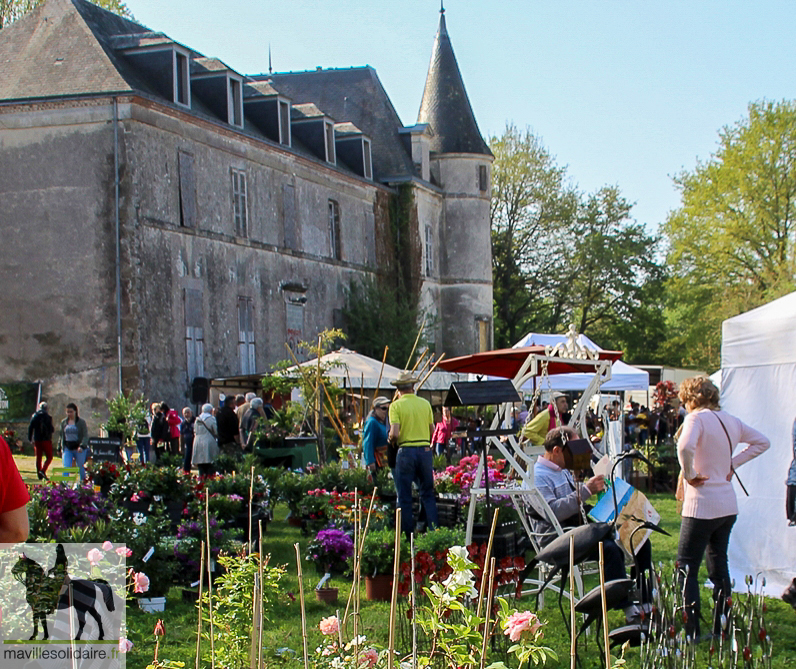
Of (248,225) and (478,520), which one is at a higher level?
(248,225)

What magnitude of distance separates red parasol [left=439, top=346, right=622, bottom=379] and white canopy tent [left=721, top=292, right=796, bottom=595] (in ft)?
4.93

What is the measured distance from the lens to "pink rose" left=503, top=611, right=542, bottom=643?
3016 millimetres

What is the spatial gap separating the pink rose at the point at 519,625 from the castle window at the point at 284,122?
84.7 feet

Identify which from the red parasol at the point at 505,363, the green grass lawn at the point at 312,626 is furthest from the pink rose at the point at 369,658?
the red parasol at the point at 505,363

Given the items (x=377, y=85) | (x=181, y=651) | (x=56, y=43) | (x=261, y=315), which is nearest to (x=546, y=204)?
(x=377, y=85)

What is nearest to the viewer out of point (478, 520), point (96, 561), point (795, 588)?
point (96, 561)

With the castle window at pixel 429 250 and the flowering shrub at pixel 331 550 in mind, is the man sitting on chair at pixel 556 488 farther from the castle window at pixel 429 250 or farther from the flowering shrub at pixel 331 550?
the castle window at pixel 429 250

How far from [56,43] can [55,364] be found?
7.48m

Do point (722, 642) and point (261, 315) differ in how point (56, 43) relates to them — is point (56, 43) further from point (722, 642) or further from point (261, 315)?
point (722, 642)

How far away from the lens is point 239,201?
2552cm

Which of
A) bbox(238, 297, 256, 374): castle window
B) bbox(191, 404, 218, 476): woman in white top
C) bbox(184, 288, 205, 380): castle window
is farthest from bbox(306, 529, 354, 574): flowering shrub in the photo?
bbox(238, 297, 256, 374): castle window

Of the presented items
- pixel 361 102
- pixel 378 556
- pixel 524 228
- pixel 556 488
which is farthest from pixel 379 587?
pixel 524 228

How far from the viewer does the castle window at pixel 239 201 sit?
83.0 ft

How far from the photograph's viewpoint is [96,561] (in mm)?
3984
